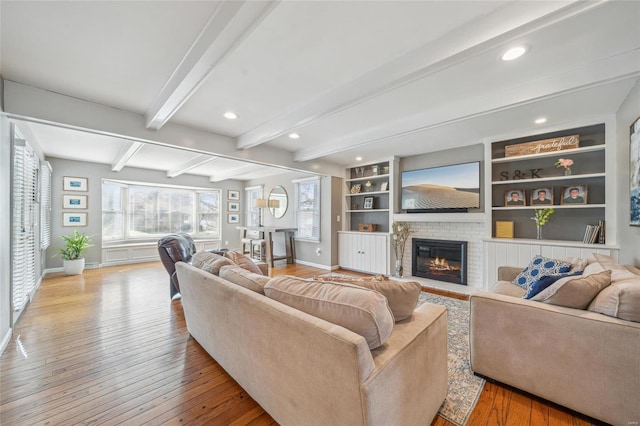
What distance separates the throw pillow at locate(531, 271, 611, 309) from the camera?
1.52m

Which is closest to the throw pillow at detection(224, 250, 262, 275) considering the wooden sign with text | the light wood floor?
the light wood floor

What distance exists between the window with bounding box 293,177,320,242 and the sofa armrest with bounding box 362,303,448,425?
174 inches

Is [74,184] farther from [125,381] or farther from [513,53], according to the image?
[513,53]

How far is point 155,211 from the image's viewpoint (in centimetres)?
678

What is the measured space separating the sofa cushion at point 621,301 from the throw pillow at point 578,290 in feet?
0.14

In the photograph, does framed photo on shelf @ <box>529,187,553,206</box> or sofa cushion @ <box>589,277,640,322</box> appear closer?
sofa cushion @ <box>589,277,640,322</box>

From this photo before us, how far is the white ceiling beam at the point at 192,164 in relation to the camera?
15.7ft

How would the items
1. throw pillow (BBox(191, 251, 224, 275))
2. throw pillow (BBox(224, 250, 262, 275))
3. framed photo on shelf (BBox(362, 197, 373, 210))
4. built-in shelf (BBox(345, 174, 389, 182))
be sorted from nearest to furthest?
throw pillow (BBox(191, 251, 224, 275))
throw pillow (BBox(224, 250, 262, 275))
built-in shelf (BBox(345, 174, 389, 182))
framed photo on shelf (BBox(362, 197, 373, 210))

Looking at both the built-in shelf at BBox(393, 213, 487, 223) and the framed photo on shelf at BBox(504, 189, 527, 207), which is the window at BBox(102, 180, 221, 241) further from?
the framed photo on shelf at BBox(504, 189, 527, 207)

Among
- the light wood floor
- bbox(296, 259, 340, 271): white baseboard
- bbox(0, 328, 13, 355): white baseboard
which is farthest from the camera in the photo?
Result: bbox(296, 259, 340, 271): white baseboard

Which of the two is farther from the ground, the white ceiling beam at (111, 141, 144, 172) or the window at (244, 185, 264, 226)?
the white ceiling beam at (111, 141, 144, 172)

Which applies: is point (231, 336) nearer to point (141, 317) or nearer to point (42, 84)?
point (141, 317)

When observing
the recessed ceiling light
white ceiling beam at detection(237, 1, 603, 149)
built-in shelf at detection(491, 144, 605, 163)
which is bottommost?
built-in shelf at detection(491, 144, 605, 163)

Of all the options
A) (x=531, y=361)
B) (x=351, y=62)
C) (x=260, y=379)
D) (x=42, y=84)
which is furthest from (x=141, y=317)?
(x=531, y=361)
